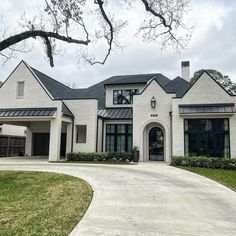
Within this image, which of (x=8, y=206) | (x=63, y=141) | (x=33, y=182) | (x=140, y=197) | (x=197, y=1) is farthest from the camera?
(x=63, y=141)

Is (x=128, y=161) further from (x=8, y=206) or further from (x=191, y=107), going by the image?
(x=8, y=206)

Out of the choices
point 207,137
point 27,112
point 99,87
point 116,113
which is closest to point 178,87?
point 116,113

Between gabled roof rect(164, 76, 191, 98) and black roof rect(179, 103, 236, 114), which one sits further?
gabled roof rect(164, 76, 191, 98)

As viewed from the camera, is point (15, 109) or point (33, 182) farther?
point (15, 109)

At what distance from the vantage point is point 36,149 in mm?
28641

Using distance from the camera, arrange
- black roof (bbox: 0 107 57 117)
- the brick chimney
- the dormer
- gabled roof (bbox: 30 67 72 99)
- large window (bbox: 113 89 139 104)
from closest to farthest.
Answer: black roof (bbox: 0 107 57 117), gabled roof (bbox: 30 67 72 99), the dormer, large window (bbox: 113 89 139 104), the brick chimney

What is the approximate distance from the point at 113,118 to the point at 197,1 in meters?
14.5

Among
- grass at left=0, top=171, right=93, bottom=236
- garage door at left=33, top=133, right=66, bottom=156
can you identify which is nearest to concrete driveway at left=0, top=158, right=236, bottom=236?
grass at left=0, top=171, right=93, bottom=236

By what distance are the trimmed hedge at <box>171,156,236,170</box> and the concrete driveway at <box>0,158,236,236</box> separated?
7.17 meters

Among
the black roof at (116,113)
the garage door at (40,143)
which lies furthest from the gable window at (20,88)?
the black roof at (116,113)

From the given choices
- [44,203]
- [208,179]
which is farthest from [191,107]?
[44,203]

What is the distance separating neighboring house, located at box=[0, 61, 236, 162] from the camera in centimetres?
2022

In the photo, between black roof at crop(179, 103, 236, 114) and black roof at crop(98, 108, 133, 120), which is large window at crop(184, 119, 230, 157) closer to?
black roof at crop(179, 103, 236, 114)

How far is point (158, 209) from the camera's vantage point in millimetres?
7129
